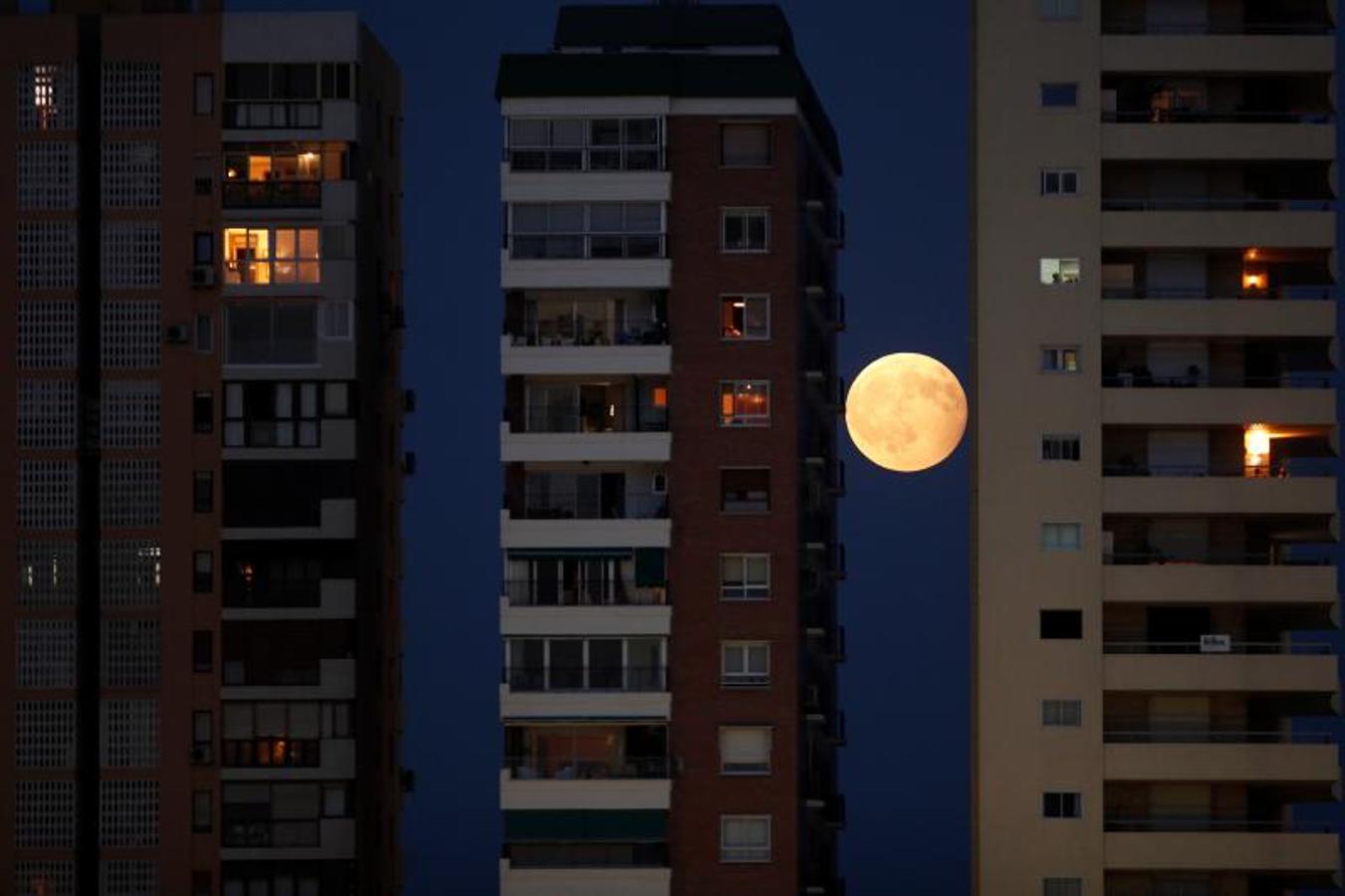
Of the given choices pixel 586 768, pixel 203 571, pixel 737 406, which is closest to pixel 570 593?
pixel 586 768

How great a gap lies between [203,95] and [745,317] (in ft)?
48.4

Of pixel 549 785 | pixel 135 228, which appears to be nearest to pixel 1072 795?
pixel 549 785

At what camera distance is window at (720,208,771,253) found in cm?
7894

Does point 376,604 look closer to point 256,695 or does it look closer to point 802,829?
point 256,695

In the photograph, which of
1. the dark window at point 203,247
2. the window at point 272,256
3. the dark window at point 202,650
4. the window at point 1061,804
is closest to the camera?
the window at point 1061,804

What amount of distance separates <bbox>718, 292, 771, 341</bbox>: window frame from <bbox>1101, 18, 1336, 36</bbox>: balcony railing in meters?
10.3

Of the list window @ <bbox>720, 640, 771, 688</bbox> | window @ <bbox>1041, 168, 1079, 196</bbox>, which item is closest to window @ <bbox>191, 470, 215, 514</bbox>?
window @ <bbox>720, 640, 771, 688</bbox>

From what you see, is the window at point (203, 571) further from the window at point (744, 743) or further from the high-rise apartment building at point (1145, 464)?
the high-rise apartment building at point (1145, 464)

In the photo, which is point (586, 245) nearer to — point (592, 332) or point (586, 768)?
point (592, 332)

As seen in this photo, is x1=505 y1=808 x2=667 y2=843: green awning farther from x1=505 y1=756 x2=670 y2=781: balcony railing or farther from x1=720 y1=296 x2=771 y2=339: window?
x1=720 y1=296 x2=771 y2=339: window

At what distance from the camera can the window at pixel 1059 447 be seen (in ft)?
252

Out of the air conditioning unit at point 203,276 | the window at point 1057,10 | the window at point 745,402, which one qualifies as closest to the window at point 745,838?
the window at point 745,402

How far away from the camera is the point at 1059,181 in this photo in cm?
7731

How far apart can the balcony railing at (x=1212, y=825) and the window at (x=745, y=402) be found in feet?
40.4
